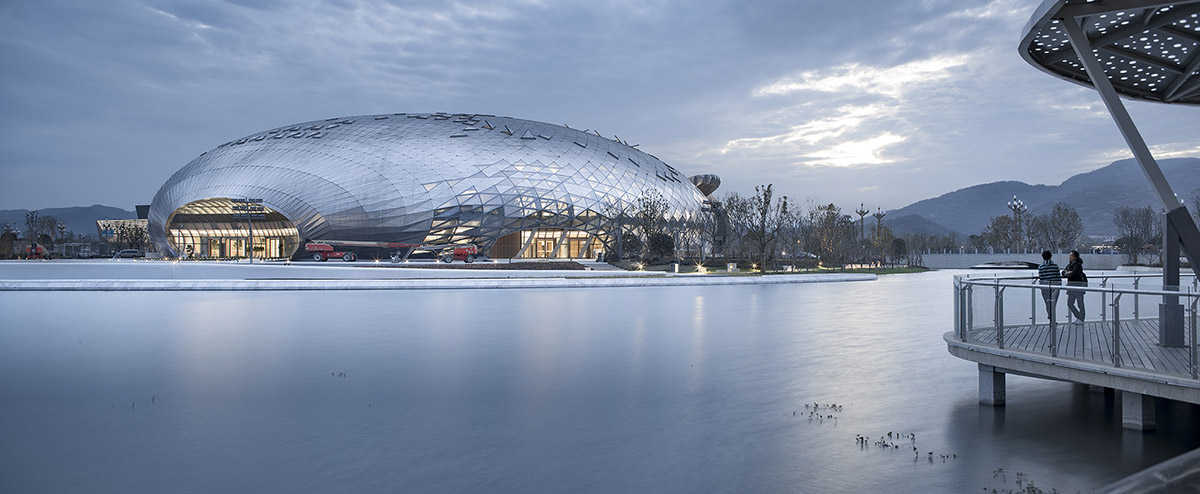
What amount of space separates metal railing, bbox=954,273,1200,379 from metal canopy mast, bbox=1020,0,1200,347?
0.80 ft

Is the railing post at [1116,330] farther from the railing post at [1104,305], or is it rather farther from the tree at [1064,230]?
the tree at [1064,230]

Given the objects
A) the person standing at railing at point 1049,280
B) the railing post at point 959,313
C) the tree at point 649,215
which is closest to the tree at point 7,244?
the tree at point 649,215

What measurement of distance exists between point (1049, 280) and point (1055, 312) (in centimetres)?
404

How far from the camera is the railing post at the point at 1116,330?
7570 mm

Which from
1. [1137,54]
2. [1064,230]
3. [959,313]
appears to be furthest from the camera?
[1064,230]

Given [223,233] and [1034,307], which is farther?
[223,233]

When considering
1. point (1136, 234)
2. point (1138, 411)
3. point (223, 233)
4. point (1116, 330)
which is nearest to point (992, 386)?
point (1138, 411)

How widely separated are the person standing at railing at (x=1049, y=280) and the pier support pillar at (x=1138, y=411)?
3.62 feet

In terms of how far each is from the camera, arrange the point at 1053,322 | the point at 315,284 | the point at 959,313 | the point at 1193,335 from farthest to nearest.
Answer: the point at 315,284 → the point at 959,313 → the point at 1053,322 → the point at 1193,335

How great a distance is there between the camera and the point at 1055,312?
842cm

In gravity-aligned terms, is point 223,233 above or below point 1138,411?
above

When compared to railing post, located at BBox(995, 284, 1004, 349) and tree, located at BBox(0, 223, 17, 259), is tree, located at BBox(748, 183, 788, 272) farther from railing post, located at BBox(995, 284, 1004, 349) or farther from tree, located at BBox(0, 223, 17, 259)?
tree, located at BBox(0, 223, 17, 259)

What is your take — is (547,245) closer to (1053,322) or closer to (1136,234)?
(1136,234)

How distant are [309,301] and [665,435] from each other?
806 inches
